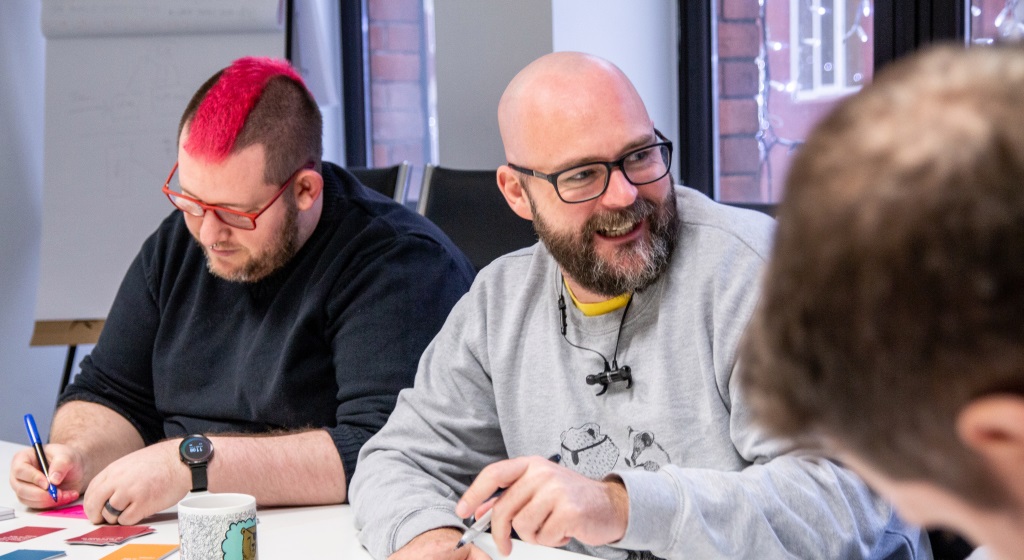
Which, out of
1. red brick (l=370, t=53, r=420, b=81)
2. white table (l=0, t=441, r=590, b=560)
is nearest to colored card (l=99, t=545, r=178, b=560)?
white table (l=0, t=441, r=590, b=560)

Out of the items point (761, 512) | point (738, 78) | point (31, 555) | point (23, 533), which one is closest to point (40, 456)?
point (23, 533)

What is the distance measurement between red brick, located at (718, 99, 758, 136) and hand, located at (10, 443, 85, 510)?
7.31 ft

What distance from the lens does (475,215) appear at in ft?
6.98

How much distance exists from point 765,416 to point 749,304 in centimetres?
88

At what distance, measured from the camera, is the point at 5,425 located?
11.8ft

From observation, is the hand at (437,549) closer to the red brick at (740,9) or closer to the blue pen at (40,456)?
the blue pen at (40,456)

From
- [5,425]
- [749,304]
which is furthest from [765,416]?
[5,425]

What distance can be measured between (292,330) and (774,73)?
1914 mm

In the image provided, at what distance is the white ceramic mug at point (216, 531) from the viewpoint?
1.05 meters

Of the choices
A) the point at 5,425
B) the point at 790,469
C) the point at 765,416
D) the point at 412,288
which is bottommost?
the point at 5,425

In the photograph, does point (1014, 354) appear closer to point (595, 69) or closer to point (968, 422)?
point (968, 422)

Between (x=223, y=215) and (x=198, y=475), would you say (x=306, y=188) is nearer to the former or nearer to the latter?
(x=223, y=215)

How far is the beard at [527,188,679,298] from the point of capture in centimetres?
134

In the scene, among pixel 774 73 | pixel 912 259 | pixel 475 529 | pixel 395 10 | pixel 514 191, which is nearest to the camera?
pixel 912 259
